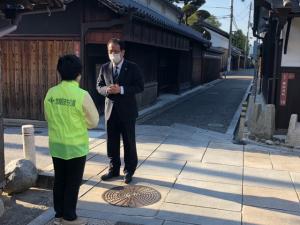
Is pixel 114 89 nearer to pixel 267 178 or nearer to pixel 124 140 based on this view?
pixel 124 140

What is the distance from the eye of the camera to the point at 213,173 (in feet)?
20.6

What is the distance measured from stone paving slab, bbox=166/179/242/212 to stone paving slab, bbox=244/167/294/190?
0.42m

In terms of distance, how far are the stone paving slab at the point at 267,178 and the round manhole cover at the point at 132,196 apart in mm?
1583

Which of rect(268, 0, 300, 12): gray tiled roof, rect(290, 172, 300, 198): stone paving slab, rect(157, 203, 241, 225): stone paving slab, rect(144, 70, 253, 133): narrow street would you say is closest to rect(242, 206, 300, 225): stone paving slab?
rect(157, 203, 241, 225): stone paving slab

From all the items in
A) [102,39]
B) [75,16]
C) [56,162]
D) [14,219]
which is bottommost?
[14,219]

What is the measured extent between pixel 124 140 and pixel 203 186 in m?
1.37

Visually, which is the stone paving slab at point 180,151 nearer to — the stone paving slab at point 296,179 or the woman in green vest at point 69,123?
the stone paving slab at point 296,179

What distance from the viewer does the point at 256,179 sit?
19.9 feet

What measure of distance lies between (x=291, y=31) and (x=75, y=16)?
5.60m

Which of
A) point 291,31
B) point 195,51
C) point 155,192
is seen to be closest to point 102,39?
point 291,31

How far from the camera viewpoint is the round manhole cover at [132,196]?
4988mm

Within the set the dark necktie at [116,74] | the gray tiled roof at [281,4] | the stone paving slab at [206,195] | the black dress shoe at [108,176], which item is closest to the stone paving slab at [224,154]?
the stone paving slab at [206,195]

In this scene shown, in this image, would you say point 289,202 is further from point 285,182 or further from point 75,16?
point 75,16

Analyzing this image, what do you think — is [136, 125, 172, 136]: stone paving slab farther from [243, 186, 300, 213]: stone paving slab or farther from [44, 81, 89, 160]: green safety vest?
[44, 81, 89, 160]: green safety vest
